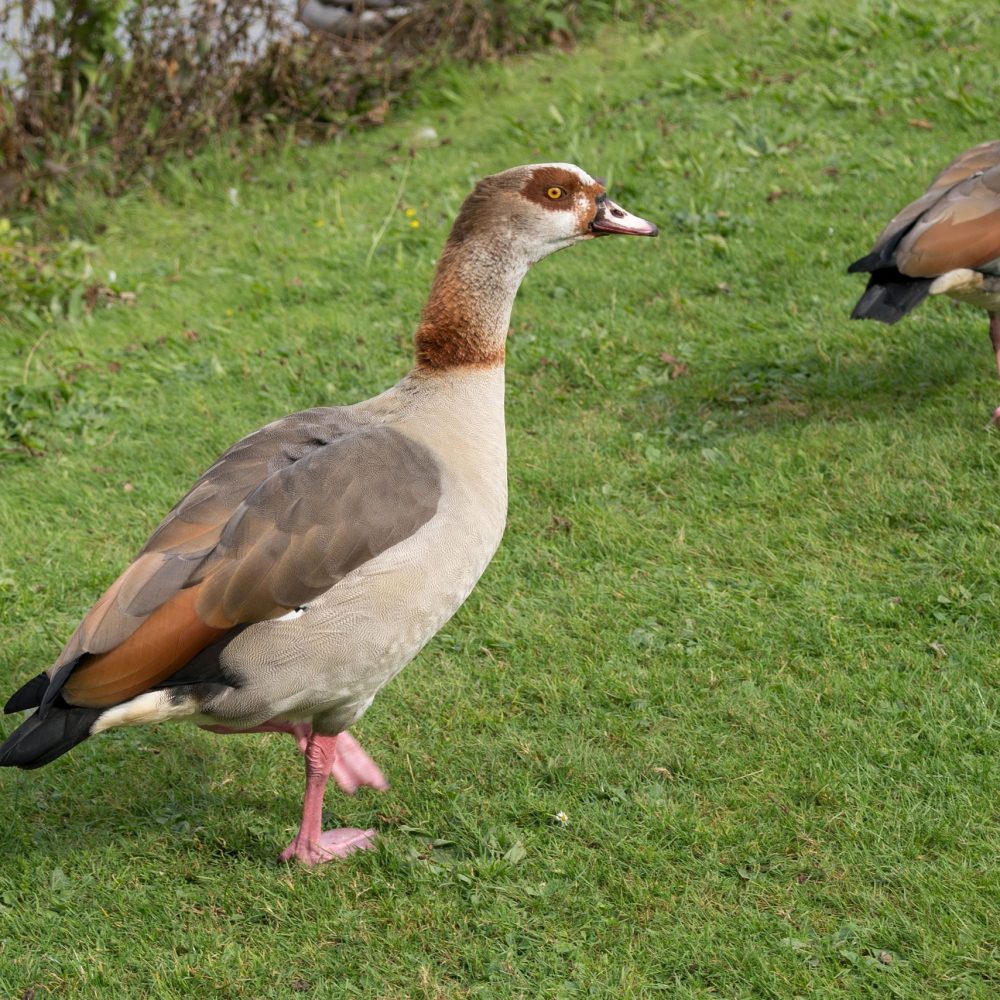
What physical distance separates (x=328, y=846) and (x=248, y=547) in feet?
3.11

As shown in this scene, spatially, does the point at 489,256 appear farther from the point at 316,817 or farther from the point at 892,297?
the point at 892,297

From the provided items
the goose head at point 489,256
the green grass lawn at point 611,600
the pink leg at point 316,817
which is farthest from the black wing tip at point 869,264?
the pink leg at point 316,817

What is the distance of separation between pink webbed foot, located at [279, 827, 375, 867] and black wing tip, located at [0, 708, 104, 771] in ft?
2.51

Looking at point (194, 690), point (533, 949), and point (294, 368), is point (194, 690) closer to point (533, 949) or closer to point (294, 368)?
point (533, 949)

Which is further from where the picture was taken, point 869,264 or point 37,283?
point 37,283

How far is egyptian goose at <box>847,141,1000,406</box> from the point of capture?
517 centimetres

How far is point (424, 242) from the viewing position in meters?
7.55

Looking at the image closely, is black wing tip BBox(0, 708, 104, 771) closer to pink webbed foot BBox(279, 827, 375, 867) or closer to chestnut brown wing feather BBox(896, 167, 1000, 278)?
pink webbed foot BBox(279, 827, 375, 867)

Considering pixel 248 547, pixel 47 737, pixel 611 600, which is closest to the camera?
pixel 47 737

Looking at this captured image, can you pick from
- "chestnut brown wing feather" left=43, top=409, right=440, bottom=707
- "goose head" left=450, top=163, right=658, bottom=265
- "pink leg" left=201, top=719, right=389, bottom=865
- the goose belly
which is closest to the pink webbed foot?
"pink leg" left=201, top=719, right=389, bottom=865

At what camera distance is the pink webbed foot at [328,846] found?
3.66m

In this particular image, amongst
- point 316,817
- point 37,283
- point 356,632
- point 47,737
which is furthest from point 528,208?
point 37,283

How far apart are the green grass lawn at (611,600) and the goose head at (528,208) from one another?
1416 mm

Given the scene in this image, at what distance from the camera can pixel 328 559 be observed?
134 inches
